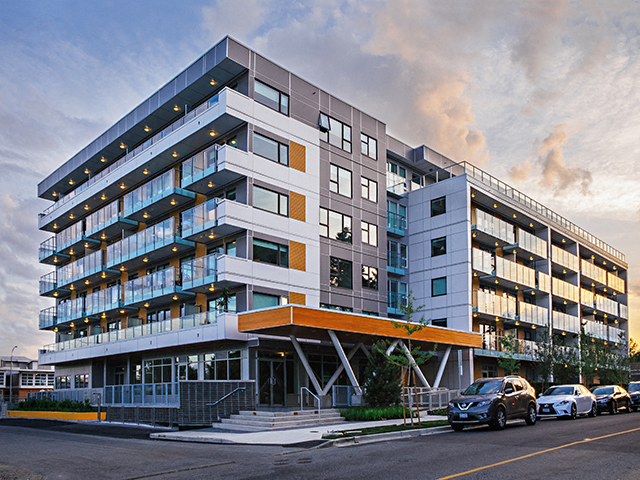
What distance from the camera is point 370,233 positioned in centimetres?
4034

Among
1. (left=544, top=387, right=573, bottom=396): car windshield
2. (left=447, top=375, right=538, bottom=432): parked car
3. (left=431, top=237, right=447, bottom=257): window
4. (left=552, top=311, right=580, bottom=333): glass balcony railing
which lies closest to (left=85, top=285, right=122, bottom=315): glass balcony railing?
(left=431, top=237, right=447, bottom=257): window

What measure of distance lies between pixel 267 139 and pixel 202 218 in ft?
18.4

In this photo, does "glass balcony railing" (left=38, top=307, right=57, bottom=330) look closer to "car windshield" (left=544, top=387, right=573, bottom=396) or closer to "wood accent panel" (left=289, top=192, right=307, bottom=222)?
"wood accent panel" (left=289, top=192, right=307, bottom=222)

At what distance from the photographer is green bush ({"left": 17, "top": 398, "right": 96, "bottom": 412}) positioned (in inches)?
1351

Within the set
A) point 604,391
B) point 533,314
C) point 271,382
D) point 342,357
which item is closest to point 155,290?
point 271,382

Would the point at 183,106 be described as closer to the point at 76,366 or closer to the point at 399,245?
the point at 399,245

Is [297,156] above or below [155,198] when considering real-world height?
above

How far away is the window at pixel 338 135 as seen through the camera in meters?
38.2

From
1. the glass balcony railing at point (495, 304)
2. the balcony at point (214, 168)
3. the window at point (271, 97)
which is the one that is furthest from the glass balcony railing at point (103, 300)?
the glass balcony railing at point (495, 304)

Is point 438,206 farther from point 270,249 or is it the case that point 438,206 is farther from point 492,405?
point 492,405

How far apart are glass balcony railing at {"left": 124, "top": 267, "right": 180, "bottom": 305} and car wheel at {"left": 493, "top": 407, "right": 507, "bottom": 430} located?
20.1 metres

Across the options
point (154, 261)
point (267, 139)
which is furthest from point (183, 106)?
point (154, 261)

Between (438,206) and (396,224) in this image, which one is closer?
(438,206)

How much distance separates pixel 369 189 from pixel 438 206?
5136 mm
